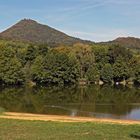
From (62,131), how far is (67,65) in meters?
73.9

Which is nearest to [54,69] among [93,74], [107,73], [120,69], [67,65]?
[67,65]

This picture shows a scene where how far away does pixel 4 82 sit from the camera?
95.3m

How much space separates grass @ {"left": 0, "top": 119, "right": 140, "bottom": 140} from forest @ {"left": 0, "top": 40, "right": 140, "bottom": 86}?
65.1 metres

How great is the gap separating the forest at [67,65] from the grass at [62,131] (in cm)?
6506

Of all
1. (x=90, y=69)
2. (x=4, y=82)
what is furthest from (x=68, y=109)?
(x=90, y=69)

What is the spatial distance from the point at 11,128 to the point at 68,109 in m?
23.6

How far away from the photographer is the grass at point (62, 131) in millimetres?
23766

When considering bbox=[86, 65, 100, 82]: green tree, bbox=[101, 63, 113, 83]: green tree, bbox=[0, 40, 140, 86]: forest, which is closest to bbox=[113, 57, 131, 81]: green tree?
bbox=[0, 40, 140, 86]: forest

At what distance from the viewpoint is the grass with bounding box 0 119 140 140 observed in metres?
23.8

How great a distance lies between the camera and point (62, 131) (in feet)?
87.4

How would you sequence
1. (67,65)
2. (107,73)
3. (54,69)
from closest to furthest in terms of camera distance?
(54,69)
(67,65)
(107,73)

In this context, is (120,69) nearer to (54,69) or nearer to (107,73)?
(107,73)

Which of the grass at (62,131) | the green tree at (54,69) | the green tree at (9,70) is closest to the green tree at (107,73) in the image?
the green tree at (54,69)

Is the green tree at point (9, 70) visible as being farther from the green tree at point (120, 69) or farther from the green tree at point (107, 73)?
the green tree at point (120, 69)
